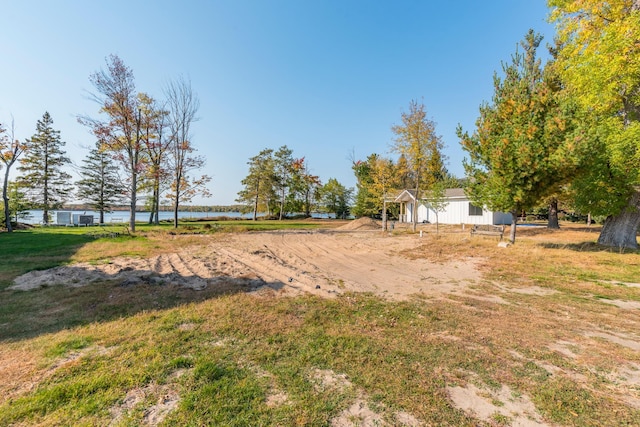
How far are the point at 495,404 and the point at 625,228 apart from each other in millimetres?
13414

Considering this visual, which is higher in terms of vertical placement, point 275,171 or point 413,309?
point 275,171

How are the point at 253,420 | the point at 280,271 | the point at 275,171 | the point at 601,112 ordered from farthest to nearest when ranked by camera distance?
the point at 275,171, the point at 601,112, the point at 280,271, the point at 253,420

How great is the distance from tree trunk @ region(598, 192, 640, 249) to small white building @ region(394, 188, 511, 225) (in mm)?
11968

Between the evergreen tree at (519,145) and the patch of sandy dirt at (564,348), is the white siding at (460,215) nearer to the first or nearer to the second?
the evergreen tree at (519,145)

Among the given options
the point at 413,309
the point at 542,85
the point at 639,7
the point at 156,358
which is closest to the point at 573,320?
the point at 413,309

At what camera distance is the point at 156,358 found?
3.02m

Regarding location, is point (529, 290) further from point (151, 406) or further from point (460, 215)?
point (460, 215)

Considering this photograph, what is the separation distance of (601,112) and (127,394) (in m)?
15.0

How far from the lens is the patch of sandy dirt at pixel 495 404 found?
223 cm

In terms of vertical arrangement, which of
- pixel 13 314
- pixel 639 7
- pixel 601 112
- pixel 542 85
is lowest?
pixel 13 314

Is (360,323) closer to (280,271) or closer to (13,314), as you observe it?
(280,271)

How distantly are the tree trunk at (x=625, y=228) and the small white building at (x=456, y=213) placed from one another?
1197cm

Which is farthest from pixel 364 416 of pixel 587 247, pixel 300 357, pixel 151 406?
pixel 587 247

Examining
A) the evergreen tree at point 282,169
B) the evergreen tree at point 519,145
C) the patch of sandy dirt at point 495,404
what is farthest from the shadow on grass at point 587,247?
the evergreen tree at point 282,169
